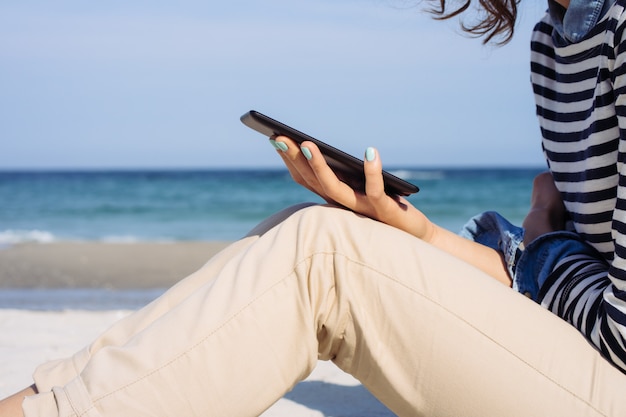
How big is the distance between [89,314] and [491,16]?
278 centimetres

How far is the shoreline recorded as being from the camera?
567 centimetres

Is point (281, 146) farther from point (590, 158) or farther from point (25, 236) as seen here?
point (25, 236)

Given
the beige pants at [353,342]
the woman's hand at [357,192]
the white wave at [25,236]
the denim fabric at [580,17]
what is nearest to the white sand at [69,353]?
the woman's hand at [357,192]

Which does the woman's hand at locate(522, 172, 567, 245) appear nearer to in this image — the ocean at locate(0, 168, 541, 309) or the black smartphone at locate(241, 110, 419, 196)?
the black smartphone at locate(241, 110, 419, 196)

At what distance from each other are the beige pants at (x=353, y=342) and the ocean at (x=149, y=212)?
3.40 meters

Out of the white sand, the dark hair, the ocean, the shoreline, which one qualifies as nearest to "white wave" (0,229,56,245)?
the ocean

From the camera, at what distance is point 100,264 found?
662 centimetres

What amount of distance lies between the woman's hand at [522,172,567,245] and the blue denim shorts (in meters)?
0.03

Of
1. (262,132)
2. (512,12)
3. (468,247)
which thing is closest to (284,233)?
(262,132)

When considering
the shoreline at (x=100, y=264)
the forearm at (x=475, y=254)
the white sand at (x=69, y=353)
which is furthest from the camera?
the shoreline at (x=100, y=264)

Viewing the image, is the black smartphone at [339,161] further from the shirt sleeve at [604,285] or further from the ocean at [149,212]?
the ocean at [149,212]

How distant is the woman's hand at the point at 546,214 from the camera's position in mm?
1881

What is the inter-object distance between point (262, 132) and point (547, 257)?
678 millimetres

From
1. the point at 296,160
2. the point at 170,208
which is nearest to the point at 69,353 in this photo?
the point at 296,160
